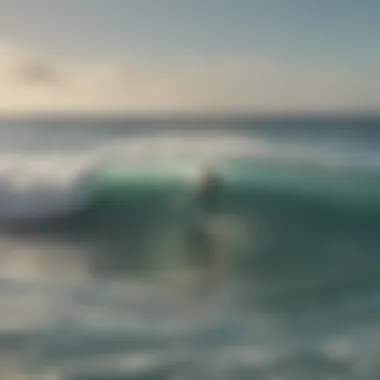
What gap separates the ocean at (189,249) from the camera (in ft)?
4.78

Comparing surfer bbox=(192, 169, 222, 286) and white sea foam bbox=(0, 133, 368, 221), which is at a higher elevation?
white sea foam bbox=(0, 133, 368, 221)

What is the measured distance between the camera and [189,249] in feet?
4.94

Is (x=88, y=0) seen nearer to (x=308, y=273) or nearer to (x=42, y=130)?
(x=42, y=130)

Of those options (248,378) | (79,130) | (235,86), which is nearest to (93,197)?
(79,130)

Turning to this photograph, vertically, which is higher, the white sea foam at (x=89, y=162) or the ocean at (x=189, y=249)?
the white sea foam at (x=89, y=162)

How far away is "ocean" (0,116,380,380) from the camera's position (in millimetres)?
1457

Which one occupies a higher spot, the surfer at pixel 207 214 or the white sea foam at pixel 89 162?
the white sea foam at pixel 89 162

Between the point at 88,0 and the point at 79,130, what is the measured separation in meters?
0.26

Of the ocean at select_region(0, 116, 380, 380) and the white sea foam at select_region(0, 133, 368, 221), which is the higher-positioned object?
the white sea foam at select_region(0, 133, 368, 221)

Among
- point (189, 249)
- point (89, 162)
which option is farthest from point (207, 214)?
point (89, 162)

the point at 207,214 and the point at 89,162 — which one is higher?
the point at 89,162

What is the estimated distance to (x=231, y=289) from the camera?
1468mm

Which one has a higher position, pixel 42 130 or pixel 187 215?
pixel 42 130

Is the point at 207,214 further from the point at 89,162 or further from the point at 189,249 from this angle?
the point at 89,162
